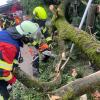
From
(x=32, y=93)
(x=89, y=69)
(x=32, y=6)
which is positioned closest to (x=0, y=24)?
(x=32, y=6)

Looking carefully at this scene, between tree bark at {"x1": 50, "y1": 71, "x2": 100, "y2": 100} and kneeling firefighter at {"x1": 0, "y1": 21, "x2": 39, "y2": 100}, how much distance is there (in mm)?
1910

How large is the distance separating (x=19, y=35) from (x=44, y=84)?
1168 mm

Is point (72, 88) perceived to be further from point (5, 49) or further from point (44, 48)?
point (44, 48)

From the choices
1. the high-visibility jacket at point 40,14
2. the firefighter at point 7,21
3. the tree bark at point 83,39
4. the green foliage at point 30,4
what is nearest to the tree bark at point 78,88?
the tree bark at point 83,39

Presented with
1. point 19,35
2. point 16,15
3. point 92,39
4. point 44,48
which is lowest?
point 16,15

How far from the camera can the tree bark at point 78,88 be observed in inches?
133

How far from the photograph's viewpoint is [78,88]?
3.49 m

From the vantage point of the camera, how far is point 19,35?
17.9 ft

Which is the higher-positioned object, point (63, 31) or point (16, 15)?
point (63, 31)

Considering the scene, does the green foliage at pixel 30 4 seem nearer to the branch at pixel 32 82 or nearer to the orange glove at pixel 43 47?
the orange glove at pixel 43 47

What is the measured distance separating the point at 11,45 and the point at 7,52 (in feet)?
0.40

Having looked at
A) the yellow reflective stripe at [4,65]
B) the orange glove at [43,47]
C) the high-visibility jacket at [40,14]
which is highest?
the yellow reflective stripe at [4,65]

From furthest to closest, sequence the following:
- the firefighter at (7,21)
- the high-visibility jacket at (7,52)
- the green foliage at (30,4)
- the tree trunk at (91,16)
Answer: the firefighter at (7,21) < the green foliage at (30,4) < the tree trunk at (91,16) < the high-visibility jacket at (7,52)

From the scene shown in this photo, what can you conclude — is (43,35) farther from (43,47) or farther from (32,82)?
(32,82)
